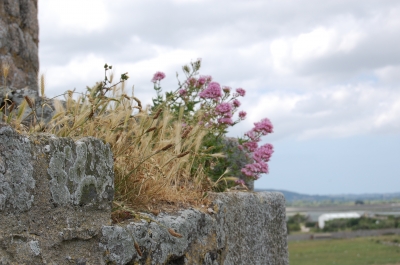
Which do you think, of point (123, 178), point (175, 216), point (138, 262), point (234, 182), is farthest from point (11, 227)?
point (234, 182)

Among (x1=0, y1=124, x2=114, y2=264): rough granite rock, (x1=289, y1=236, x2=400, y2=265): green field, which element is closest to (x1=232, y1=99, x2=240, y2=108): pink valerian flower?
(x1=0, y1=124, x2=114, y2=264): rough granite rock

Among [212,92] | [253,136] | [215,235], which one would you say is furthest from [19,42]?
[215,235]

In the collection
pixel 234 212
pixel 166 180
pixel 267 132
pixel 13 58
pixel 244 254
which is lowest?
pixel 244 254

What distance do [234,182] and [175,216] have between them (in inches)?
68.1

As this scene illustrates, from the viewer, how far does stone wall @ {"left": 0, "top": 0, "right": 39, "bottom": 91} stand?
17.0ft

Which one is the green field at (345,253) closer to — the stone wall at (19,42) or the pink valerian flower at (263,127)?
the pink valerian flower at (263,127)

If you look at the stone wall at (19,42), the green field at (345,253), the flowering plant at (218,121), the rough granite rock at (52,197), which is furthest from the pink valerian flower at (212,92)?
the green field at (345,253)

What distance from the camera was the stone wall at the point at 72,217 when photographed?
7.31 feet

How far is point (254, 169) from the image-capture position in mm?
4941

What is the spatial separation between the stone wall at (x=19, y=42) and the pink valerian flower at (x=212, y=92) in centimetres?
171

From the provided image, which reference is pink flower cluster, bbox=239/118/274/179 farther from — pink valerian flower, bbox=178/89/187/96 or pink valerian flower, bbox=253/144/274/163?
pink valerian flower, bbox=178/89/187/96

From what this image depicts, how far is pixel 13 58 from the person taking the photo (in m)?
5.29

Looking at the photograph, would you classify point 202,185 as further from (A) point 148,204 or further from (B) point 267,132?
(B) point 267,132

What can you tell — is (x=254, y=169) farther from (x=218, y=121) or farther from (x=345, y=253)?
(x=345, y=253)
